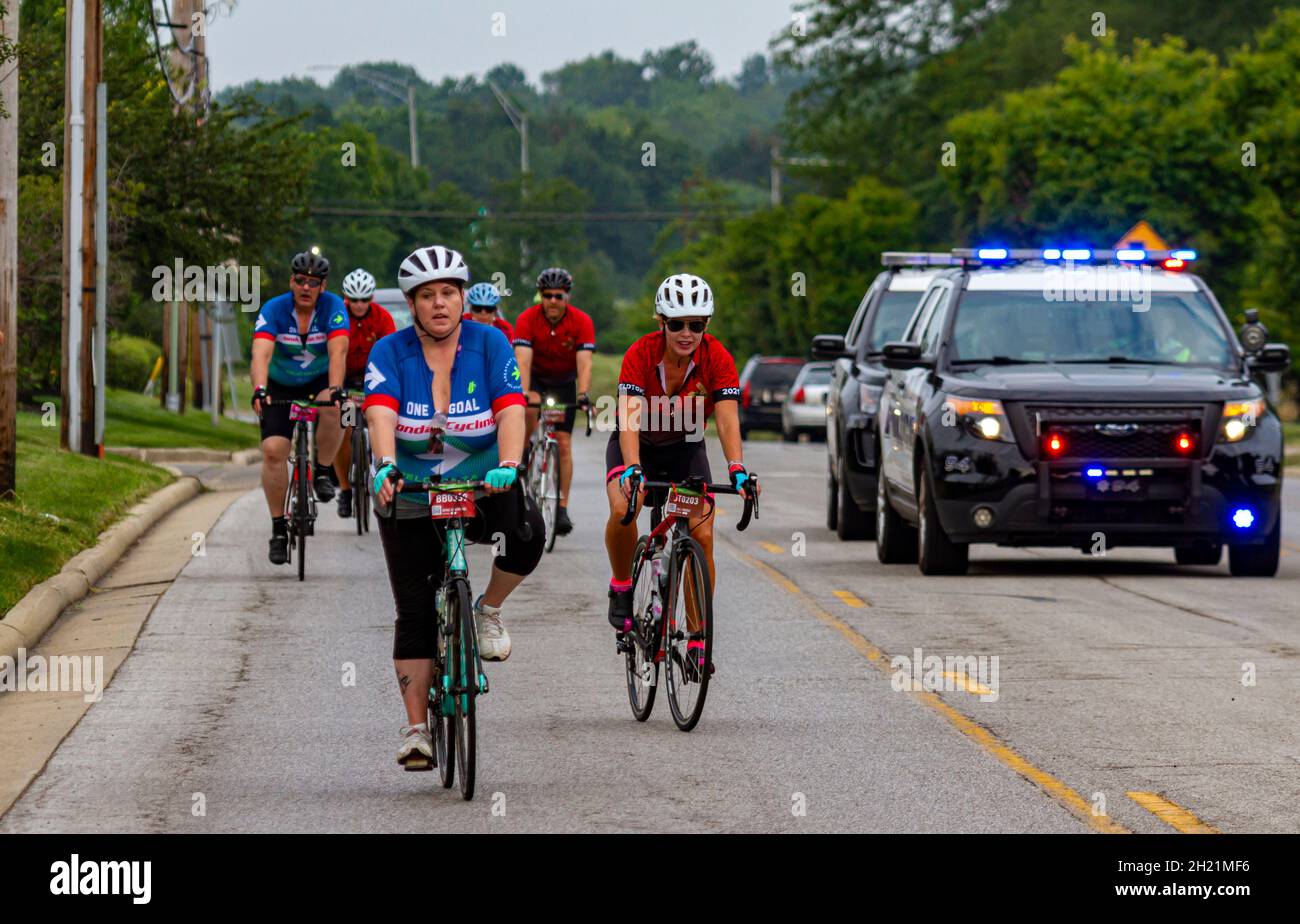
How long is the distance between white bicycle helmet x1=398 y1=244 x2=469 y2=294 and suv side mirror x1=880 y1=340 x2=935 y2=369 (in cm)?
803

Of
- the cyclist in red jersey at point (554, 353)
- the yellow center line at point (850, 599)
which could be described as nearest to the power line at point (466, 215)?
the cyclist in red jersey at point (554, 353)

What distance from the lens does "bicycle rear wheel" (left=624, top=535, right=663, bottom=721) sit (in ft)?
32.9

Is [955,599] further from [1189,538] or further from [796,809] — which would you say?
[796,809]

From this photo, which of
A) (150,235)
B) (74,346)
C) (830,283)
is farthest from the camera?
(830,283)

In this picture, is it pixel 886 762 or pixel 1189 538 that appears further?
pixel 1189 538

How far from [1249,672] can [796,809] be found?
13.7 ft

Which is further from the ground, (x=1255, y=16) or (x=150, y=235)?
(x=1255, y=16)

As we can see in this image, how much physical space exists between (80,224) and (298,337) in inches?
380

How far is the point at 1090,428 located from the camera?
50.5 ft

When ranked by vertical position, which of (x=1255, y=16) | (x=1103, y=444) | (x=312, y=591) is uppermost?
(x=1255, y=16)

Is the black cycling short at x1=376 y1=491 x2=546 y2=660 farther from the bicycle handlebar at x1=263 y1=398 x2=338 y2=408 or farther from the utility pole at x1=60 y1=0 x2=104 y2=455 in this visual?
the utility pole at x1=60 y1=0 x2=104 y2=455

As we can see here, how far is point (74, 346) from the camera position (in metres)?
24.8

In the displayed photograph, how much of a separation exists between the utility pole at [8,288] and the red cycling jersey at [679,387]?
28.8 feet
